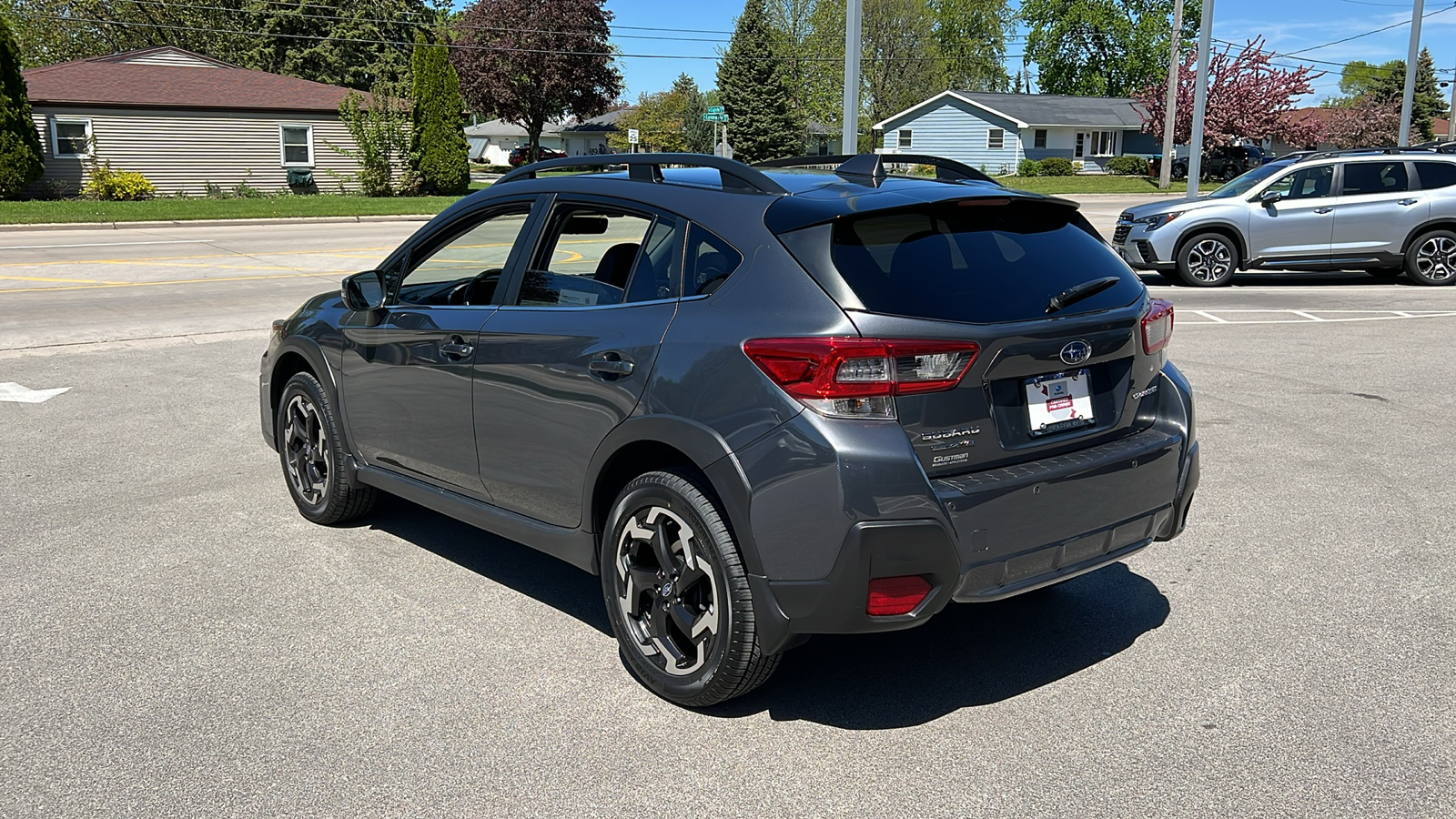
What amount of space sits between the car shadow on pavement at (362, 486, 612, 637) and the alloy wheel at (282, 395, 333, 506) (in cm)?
32

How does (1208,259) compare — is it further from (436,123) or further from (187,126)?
(187,126)

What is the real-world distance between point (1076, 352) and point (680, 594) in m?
1.50

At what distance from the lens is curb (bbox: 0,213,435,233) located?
25844mm

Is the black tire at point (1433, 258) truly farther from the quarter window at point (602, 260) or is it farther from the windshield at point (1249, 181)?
the quarter window at point (602, 260)

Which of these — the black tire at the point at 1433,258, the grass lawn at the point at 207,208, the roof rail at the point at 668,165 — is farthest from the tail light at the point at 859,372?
the grass lawn at the point at 207,208

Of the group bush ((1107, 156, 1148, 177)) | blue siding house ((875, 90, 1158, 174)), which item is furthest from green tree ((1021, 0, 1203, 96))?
bush ((1107, 156, 1148, 177))

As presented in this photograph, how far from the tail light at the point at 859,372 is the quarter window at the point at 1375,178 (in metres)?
→ 14.9

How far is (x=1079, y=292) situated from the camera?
3.99 metres

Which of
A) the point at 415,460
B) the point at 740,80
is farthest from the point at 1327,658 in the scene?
the point at 740,80

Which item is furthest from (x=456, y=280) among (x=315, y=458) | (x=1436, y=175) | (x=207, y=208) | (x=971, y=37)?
(x=971, y=37)

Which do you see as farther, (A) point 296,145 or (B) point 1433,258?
(A) point 296,145

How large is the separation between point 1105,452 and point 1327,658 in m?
1.21

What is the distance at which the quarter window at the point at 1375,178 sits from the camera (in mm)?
15984

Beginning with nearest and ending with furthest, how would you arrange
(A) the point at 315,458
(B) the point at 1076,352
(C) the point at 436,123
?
(B) the point at 1076,352, (A) the point at 315,458, (C) the point at 436,123
